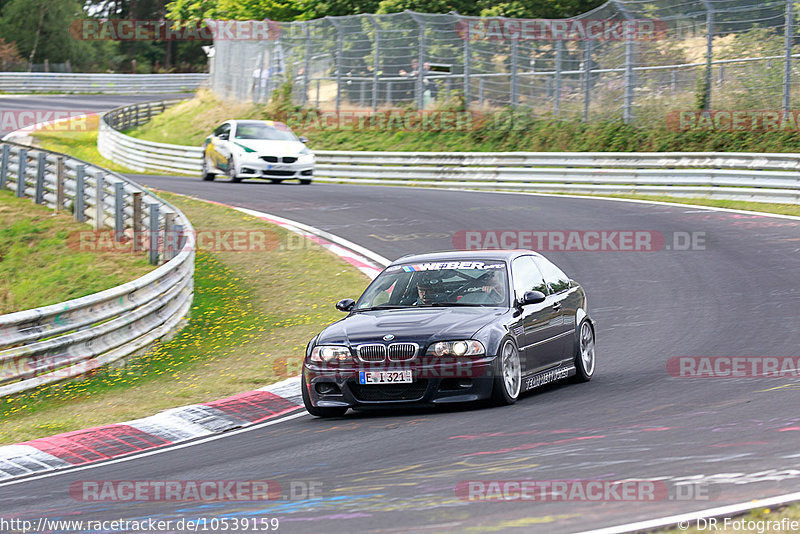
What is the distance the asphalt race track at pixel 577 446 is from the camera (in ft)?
19.0

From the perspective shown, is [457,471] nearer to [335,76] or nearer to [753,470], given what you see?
[753,470]

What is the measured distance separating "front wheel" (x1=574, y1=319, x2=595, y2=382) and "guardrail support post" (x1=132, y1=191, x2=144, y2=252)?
8.58 m

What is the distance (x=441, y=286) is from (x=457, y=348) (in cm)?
127

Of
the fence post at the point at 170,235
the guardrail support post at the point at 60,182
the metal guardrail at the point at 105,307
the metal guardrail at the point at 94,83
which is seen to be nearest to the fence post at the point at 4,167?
the guardrail support post at the point at 60,182

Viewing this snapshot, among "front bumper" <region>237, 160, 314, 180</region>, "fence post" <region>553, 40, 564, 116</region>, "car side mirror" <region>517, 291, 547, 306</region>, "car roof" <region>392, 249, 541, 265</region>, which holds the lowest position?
"front bumper" <region>237, 160, 314, 180</region>

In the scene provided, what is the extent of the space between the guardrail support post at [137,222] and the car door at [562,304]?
8.19 meters

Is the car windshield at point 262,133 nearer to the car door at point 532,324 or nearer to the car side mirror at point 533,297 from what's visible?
the car door at point 532,324

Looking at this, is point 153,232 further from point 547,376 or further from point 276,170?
point 276,170

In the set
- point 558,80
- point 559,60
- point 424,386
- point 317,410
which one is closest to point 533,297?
point 424,386

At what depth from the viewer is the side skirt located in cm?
975

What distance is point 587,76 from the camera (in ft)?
97.6

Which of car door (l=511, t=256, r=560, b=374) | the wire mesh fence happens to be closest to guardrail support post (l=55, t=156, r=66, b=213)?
car door (l=511, t=256, r=560, b=374)

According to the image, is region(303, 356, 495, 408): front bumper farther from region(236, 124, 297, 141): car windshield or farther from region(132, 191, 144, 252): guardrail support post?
region(236, 124, 297, 141): car windshield

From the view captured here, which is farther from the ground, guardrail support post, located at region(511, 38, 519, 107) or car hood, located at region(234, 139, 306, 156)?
guardrail support post, located at region(511, 38, 519, 107)
